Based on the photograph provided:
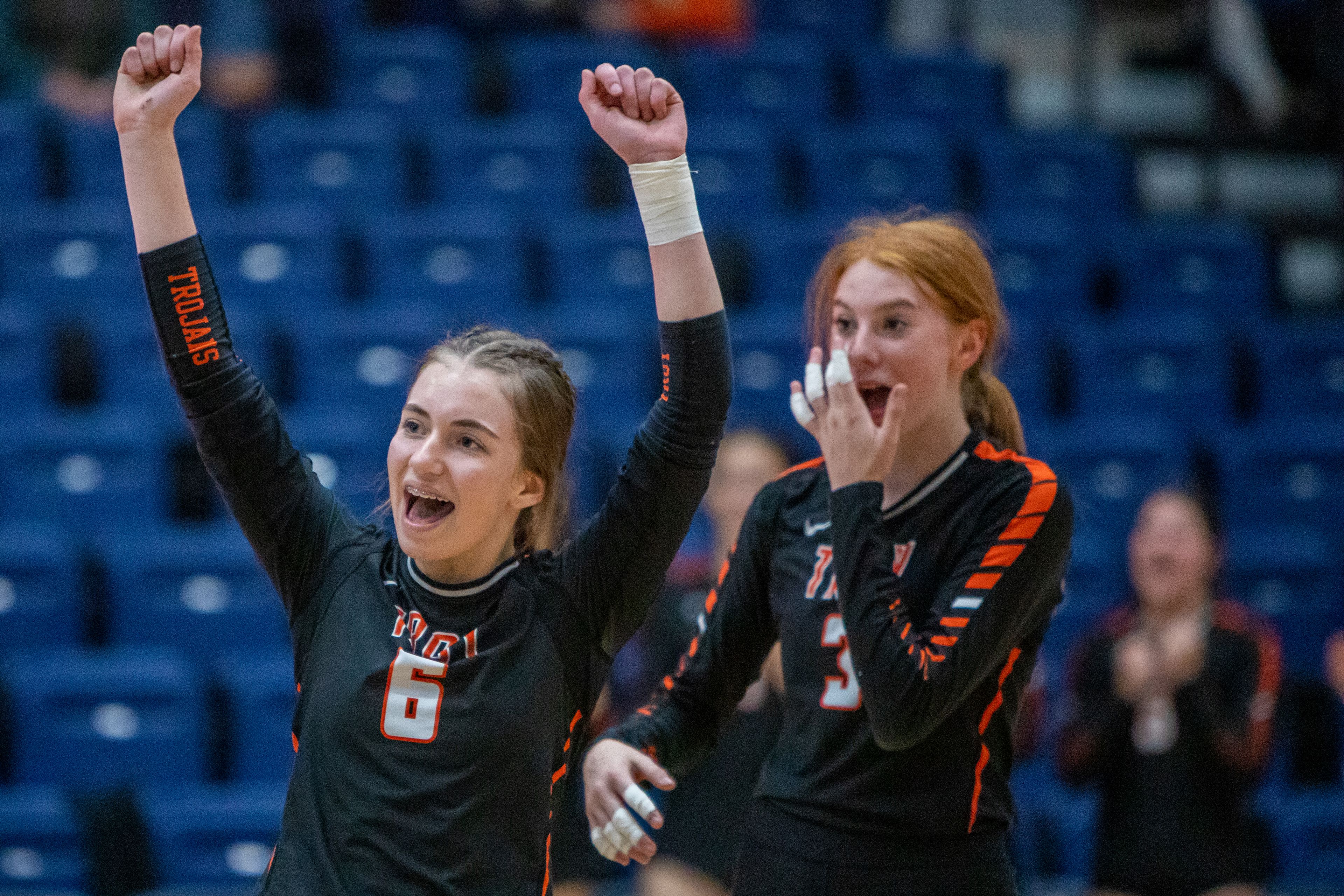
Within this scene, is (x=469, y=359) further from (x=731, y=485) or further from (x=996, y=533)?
(x=731, y=485)

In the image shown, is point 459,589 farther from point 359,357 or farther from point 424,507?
point 359,357

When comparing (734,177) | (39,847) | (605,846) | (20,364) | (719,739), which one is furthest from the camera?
(734,177)

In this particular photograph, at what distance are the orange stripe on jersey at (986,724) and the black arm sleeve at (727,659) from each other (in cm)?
36

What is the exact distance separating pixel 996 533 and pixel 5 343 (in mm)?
4137

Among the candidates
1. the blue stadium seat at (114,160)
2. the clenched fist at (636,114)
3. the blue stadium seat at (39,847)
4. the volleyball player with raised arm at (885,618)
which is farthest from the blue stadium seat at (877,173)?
the clenched fist at (636,114)

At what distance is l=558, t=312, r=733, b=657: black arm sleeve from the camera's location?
1.76m

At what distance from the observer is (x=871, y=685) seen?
72.8 inches

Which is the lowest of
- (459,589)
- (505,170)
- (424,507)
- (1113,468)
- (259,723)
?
(259,723)

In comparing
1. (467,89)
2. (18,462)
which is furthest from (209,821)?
(467,89)

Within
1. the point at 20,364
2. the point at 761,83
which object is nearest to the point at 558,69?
the point at 761,83

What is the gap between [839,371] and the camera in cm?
199

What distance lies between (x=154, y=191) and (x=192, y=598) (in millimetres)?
3014

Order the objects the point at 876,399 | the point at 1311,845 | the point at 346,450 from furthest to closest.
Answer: the point at 346,450 → the point at 1311,845 → the point at 876,399

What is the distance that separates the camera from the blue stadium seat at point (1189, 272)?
6234 mm
